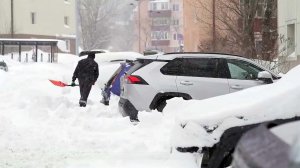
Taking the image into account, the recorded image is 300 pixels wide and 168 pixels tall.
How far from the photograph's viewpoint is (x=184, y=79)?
1024 centimetres

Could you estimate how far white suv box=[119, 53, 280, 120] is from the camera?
10.2 m

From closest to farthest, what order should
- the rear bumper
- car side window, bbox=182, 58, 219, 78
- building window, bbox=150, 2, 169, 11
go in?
car side window, bbox=182, 58, 219, 78 < the rear bumper < building window, bbox=150, 2, 169, 11

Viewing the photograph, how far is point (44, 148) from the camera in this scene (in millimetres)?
8609

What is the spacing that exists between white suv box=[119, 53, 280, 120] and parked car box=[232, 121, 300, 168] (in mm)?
6914

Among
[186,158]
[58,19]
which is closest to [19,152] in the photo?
[186,158]

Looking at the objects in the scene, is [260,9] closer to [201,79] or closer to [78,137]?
[201,79]

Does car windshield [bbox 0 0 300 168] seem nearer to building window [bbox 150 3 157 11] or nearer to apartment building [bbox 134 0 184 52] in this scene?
apartment building [bbox 134 0 184 52]

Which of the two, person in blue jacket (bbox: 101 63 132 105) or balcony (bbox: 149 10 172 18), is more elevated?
balcony (bbox: 149 10 172 18)

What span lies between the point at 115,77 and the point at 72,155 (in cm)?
621

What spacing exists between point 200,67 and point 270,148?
7701 mm

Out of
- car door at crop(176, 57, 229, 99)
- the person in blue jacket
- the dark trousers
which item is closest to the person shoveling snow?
the dark trousers

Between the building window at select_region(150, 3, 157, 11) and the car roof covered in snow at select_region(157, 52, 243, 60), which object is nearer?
the car roof covered in snow at select_region(157, 52, 243, 60)

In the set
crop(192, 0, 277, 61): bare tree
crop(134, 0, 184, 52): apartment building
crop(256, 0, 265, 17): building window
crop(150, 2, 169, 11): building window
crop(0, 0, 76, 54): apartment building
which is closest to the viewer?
crop(192, 0, 277, 61): bare tree

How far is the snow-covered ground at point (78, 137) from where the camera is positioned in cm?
740
